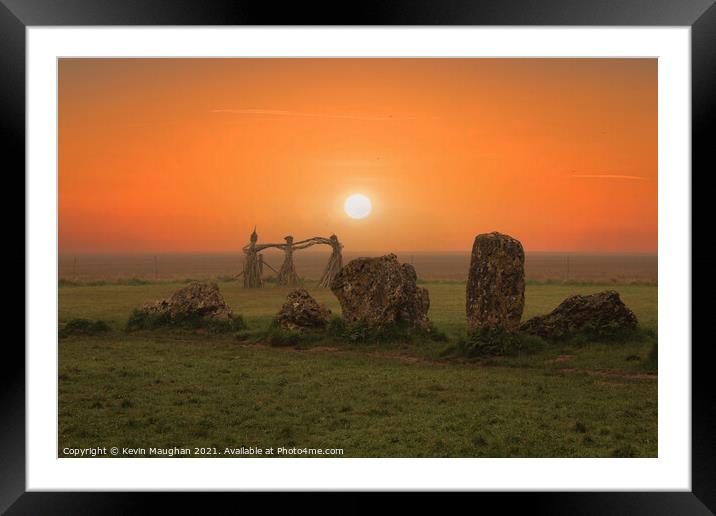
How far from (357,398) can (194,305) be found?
21.2ft

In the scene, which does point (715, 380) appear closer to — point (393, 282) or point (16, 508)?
point (393, 282)

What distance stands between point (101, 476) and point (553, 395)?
23.1 feet

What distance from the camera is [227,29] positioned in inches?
304

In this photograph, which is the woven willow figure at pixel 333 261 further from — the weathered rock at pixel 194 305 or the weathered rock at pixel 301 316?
the weathered rock at pixel 301 316

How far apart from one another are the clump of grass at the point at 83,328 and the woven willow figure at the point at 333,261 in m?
10.6

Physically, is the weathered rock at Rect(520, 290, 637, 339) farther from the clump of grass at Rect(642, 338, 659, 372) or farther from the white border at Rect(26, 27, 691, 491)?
the white border at Rect(26, 27, 691, 491)

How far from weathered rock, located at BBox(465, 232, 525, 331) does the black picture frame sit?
476cm

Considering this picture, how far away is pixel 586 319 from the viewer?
12.0m

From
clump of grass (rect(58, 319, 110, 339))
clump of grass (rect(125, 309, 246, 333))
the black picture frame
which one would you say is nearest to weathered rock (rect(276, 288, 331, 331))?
clump of grass (rect(125, 309, 246, 333))

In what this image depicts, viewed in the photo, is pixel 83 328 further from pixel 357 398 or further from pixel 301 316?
pixel 357 398

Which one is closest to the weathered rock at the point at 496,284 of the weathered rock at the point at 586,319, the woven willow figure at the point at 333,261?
the weathered rock at the point at 586,319

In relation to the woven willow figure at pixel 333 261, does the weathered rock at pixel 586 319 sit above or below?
below

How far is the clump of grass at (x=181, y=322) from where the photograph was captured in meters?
13.5

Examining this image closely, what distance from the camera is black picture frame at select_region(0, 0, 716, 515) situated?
6.94m
